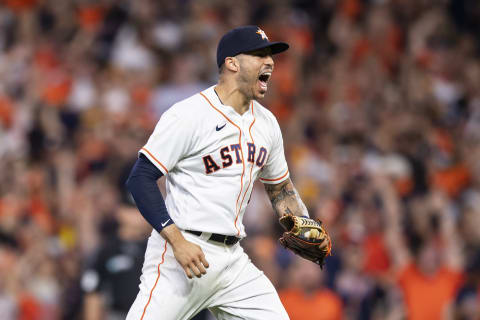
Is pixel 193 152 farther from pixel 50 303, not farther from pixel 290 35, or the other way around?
pixel 290 35

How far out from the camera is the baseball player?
11.8 feet

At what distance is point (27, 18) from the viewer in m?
9.56

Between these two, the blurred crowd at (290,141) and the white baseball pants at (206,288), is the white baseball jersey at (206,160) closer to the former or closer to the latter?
the white baseball pants at (206,288)

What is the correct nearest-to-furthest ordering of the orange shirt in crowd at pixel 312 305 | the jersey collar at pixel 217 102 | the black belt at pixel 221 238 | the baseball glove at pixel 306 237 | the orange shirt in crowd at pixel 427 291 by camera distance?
the black belt at pixel 221 238
the jersey collar at pixel 217 102
the baseball glove at pixel 306 237
the orange shirt in crowd at pixel 312 305
the orange shirt in crowd at pixel 427 291

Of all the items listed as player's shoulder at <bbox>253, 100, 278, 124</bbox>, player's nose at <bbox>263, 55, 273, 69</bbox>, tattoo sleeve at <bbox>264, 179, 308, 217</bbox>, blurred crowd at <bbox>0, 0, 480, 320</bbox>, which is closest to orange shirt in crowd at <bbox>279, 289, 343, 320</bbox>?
blurred crowd at <bbox>0, 0, 480, 320</bbox>

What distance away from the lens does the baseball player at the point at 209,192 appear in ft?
11.8

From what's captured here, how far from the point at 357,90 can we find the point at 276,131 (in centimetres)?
569

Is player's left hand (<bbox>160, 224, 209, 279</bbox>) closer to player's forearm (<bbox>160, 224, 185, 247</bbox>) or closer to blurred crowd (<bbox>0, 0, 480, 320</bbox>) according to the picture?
player's forearm (<bbox>160, 224, 185, 247</bbox>)

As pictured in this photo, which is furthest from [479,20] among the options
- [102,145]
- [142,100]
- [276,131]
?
[276,131]

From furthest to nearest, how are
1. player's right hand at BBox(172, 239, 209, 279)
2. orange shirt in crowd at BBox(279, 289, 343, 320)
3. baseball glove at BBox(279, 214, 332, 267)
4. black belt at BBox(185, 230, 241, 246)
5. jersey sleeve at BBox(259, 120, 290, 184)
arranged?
orange shirt in crowd at BBox(279, 289, 343, 320)
jersey sleeve at BBox(259, 120, 290, 184)
baseball glove at BBox(279, 214, 332, 267)
black belt at BBox(185, 230, 241, 246)
player's right hand at BBox(172, 239, 209, 279)

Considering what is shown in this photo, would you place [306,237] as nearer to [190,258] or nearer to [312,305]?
[190,258]

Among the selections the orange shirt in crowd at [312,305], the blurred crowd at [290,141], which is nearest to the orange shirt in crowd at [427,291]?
the blurred crowd at [290,141]

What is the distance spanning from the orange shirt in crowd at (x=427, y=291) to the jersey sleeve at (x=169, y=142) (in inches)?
149

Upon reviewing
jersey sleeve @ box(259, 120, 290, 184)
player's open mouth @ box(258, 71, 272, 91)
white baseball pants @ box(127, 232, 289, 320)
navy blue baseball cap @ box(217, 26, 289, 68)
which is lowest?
white baseball pants @ box(127, 232, 289, 320)
